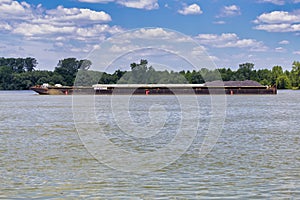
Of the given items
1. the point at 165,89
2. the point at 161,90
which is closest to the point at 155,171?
the point at 161,90

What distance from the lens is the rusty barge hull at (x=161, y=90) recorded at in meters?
166

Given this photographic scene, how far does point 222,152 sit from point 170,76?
534ft

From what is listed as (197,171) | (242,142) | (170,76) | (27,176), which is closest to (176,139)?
(242,142)

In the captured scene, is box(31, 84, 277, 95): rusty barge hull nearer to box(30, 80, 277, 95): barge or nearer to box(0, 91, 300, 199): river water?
box(30, 80, 277, 95): barge

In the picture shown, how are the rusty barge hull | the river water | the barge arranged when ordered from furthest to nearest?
the barge
the rusty barge hull
the river water

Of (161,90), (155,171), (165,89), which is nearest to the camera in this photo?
(155,171)

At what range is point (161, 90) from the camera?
167 meters

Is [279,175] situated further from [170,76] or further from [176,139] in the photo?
[170,76]

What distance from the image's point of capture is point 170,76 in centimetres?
18838

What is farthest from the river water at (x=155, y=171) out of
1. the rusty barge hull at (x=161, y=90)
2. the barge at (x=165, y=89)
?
the barge at (x=165, y=89)

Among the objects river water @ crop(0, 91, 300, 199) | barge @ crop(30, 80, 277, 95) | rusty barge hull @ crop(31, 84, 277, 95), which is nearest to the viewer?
river water @ crop(0, 91, 300, 199)

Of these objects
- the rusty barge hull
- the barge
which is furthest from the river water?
the barge

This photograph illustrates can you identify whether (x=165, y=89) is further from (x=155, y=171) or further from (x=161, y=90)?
(x=155, y=171)

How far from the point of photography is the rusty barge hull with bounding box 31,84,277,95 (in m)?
166
